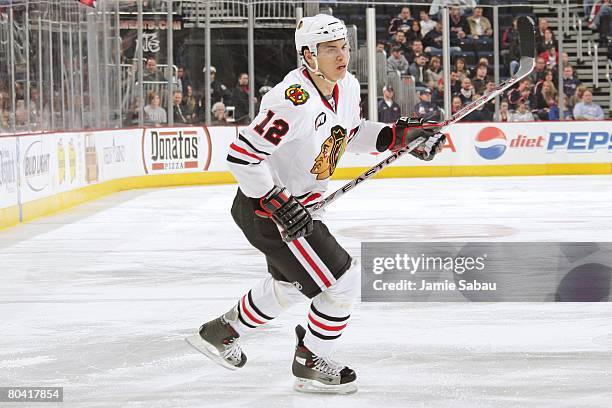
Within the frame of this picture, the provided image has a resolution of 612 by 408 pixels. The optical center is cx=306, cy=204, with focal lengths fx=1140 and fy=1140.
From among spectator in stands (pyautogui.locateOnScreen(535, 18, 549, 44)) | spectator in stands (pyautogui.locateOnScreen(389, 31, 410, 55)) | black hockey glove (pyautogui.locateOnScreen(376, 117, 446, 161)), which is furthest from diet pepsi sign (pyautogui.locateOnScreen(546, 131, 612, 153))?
black hockey glove (pyautogui.locateOnScreen(376, 117, 446, 161))

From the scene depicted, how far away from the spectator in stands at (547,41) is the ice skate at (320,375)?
1312 cm

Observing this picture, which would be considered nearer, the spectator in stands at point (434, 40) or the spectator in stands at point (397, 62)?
the spectator in stands at point (397, 62)

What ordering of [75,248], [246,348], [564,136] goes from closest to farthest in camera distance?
[246,348] < [75,248] < [564,136]

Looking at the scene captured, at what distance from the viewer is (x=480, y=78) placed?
1573 cm

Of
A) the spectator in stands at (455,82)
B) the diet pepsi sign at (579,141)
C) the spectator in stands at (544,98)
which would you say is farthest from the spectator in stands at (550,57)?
the spectator in stands at (455,82)

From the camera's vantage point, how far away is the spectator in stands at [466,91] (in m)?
15.6

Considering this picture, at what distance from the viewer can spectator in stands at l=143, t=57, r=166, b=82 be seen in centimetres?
1402

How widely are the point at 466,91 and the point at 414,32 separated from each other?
1.14 meters

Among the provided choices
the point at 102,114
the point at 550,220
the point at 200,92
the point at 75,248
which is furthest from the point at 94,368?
→ the point at 200,92

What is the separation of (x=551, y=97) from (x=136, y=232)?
8.53 m

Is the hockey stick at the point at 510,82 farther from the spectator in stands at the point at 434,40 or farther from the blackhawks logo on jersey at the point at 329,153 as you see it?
the spectator in stands at the point at 434,40

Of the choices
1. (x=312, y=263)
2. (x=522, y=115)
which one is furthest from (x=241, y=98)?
(x=312, y=263)

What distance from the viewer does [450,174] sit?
49.8ft

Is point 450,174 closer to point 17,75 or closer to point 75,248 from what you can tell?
point 17,75
